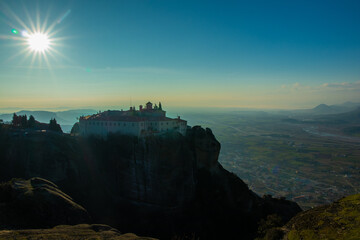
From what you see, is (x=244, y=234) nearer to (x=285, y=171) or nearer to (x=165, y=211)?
(x=165, y=211)

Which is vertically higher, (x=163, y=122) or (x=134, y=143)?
(x=163, y=122)

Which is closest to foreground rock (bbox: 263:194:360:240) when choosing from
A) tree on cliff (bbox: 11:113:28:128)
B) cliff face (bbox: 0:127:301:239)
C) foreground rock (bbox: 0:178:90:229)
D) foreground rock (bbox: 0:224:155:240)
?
foreground rock (bbox: 0:224:155:240)

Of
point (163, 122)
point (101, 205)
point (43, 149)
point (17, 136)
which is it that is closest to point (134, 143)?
point (163, 122)

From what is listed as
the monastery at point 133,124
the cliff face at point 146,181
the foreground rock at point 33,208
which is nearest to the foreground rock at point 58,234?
the foreground rock at point 33,208

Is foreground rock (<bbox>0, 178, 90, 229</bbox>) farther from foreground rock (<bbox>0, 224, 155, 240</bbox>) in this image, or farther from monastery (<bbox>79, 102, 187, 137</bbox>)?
monastery (<bbox>79, 102, 187, 137</bbox>)

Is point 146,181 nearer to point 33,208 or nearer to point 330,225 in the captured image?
point 33,208

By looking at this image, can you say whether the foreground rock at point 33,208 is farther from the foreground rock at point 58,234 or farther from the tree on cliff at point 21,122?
the tree on cliff at point 21,122

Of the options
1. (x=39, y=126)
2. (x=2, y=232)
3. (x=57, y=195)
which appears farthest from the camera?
(x=39, y=126)
